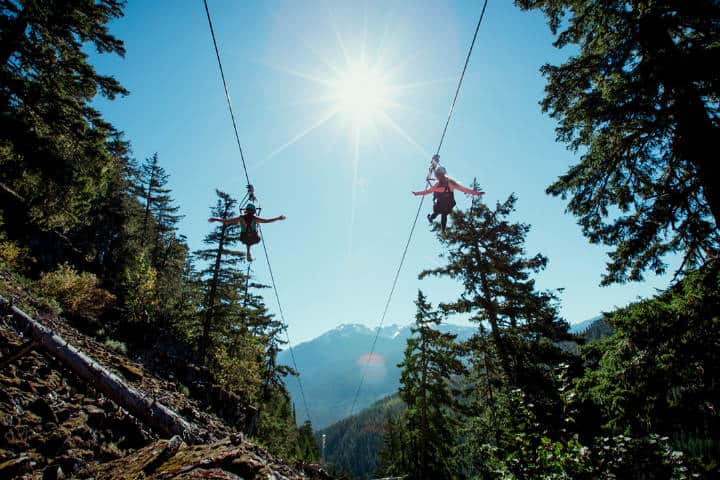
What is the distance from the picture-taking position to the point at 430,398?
68.5 ft

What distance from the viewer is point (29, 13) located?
959 cm

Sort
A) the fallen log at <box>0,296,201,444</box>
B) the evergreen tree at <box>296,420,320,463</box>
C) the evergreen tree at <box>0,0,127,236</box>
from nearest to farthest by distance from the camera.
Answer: the fallen log at <box>0,296,201,444</box> < the evergreen tree at <box>0,0,127,236</box> < the evergreen tree at <box>296,420,320,463</box>

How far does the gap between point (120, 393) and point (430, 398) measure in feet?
60.5

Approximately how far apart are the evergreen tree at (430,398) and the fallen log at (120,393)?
1573cm

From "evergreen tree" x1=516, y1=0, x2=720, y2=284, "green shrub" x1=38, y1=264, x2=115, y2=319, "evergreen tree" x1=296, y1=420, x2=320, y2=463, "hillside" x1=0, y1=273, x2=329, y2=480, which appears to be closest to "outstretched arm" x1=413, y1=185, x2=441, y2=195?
"evergreen tree" x1=516, y1=0, x2=720, y2=284

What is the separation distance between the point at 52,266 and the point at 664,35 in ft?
117

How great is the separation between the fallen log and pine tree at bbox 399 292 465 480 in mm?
15785

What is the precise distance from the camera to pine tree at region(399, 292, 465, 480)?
67.7ft

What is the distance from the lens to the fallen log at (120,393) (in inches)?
276

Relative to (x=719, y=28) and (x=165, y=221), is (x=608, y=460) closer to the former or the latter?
(x=719, y=28)

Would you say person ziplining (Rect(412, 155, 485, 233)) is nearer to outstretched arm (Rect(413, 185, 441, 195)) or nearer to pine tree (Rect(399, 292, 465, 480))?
outstretched arm (Rect(413, 185, 441, 195))

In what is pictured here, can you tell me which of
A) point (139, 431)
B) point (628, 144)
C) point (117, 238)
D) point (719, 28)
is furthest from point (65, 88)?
point (117, 238)

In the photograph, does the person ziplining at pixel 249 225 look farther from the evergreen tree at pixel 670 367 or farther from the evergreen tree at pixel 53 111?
the evergreen tree at pixel 670 367

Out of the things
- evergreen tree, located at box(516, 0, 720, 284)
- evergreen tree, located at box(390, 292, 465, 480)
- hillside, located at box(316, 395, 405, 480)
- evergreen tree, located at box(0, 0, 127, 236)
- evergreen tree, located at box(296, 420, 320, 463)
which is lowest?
hillside, located at box(316, 395, 405, 480)
